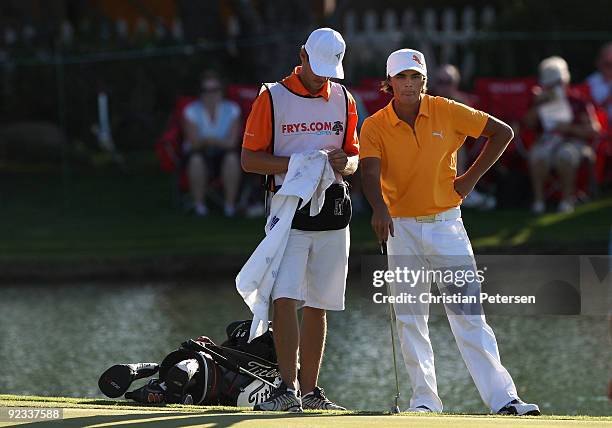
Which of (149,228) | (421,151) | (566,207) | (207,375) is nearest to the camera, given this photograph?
(421,151)

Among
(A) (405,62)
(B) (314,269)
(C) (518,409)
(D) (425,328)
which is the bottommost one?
(C) (518,409)

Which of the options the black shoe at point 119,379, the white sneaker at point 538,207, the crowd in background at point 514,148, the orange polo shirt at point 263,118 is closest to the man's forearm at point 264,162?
the orange polo shirt at point 263,118

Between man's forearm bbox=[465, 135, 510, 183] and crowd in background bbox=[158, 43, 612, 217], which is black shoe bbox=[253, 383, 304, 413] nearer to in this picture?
man's forearm bbox=[465, 135, 510, 183]

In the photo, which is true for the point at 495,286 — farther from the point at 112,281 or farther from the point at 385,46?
the point at 385,46

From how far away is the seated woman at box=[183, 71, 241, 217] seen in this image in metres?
16.8

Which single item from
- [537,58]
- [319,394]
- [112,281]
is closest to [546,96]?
[537,58]

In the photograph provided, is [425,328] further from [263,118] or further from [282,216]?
[263,118]

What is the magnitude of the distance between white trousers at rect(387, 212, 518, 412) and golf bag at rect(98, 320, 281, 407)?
2.64 ft

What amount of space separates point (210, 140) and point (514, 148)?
3.08 meters

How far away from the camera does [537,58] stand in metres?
20.2

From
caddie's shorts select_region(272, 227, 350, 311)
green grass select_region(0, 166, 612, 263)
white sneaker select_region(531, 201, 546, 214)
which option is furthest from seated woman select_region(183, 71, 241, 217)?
caddie's shorts select_region(272, 227, 350, 311)

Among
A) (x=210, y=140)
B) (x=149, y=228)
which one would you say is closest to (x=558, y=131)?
(x=210, y=140)

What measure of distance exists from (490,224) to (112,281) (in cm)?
360

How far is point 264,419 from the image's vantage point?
6.92 m
